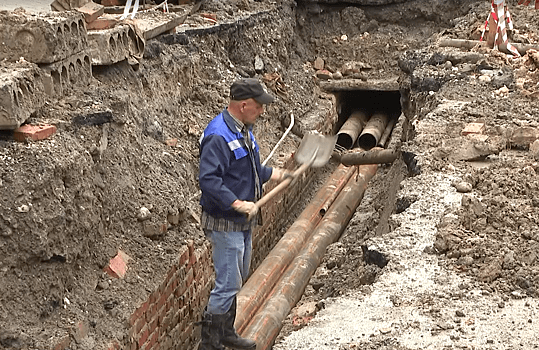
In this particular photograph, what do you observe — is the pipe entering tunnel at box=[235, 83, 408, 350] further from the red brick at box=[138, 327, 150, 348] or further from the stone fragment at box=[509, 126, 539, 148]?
the stone fragment at box=[509, 126, 539, 148]

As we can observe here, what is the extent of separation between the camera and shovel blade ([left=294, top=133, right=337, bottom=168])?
18.9ft

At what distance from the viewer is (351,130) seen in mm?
11359

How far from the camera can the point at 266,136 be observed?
995cm

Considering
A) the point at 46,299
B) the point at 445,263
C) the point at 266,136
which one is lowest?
the point at 266,136

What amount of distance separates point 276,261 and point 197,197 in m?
1.00

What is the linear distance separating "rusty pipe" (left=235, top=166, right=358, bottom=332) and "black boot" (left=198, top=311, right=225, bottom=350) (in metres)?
0.73

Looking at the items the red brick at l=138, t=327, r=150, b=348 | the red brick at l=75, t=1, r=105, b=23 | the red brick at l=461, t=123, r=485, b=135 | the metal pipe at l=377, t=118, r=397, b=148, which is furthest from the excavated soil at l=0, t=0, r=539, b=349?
the metal pipe at l=377, t=118, r=397, b=148

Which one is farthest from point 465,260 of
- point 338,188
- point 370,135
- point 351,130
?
point 351,130

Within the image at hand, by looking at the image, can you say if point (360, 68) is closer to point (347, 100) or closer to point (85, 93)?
point (347, 100)

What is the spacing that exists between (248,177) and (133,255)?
1480 millimetres

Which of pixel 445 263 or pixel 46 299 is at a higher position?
pixel 445 263

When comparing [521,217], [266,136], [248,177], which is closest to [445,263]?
[521,217]

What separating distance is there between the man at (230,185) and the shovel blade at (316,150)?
0.68 m

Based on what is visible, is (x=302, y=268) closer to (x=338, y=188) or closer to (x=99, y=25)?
(x=338, y=188)
